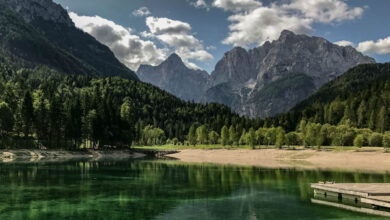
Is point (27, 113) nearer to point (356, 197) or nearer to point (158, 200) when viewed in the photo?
point (158, 200)

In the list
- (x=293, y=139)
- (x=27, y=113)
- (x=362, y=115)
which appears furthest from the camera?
(x=362, y=115)

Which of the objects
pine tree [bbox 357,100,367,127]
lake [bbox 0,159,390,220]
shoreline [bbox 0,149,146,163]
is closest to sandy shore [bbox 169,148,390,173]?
shoreline [bbox 0,149,146,163]

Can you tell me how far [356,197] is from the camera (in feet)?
135

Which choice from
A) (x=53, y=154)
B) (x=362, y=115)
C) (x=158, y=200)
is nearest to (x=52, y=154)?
(x=53, y=154)

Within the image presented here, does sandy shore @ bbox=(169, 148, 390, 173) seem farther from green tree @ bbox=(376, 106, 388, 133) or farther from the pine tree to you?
the pine tree

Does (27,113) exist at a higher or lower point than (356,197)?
higher

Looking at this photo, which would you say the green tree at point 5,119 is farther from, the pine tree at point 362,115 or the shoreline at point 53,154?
the pine tree at point 362,115

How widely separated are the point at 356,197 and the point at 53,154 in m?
109

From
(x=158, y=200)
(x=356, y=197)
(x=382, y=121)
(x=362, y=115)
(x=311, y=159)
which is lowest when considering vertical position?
(x=311, y=159)

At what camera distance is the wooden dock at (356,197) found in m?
36.4

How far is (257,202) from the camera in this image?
41.0m

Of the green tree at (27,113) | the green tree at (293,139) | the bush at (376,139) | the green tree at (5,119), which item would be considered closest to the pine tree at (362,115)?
the green tree at (293,139)

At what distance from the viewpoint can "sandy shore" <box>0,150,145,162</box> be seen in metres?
110

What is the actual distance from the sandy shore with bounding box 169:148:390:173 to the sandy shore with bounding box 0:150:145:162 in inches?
1448
